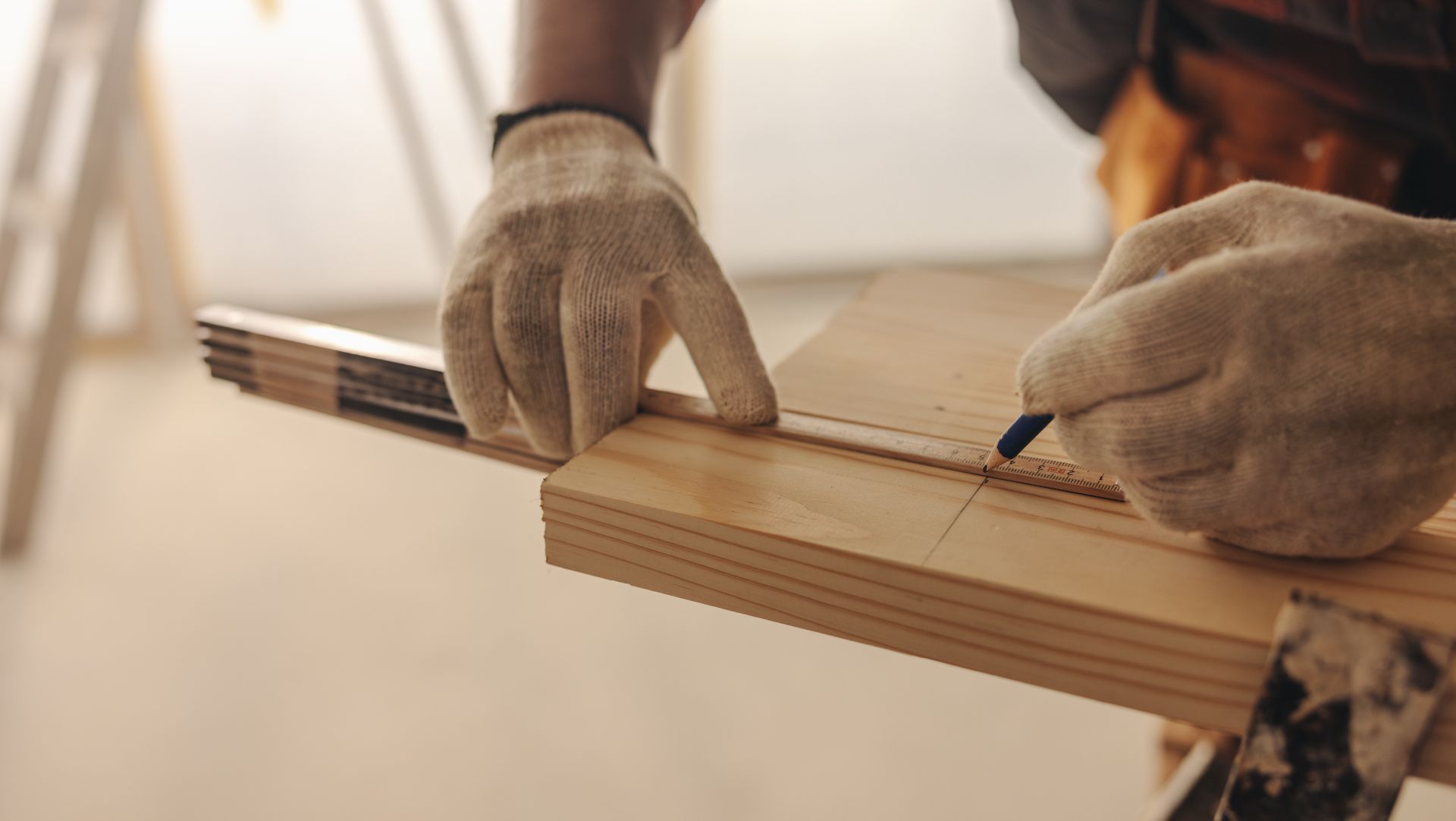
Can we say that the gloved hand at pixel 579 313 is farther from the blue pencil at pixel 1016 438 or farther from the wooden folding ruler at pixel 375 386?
the blue pencil at pixel 1016 438

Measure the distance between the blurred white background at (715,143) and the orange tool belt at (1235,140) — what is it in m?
1.74

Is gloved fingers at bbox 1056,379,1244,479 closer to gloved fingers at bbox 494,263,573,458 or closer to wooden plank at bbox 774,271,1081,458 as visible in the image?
wooden plank at bbox 774,271,1081,458

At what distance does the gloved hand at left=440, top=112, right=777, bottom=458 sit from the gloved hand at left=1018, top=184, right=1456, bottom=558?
29 centimetres

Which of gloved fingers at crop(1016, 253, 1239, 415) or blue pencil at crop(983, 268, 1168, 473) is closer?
gloved fingers at crop(1016, 253, 1239, 415)

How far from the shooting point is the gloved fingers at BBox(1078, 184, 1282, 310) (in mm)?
617

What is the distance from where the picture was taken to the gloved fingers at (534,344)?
2.53 feet

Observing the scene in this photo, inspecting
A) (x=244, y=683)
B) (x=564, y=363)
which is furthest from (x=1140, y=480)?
(x=244, y=683)

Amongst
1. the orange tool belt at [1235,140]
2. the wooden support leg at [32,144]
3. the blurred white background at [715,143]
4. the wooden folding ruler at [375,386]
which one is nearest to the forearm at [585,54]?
the wooden folding ruler at [375,386]

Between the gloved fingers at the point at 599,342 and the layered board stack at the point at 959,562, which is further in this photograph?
the gloved fingers at the point at 599,342

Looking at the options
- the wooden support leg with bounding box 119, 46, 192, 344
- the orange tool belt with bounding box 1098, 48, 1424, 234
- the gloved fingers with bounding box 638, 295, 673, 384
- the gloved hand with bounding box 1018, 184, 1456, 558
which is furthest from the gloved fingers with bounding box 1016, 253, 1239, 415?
the wooden support leg with bounding box 119, 46, 192, 344

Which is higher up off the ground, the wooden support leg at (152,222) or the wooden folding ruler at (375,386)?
the wooden folding ruler at (375,386)

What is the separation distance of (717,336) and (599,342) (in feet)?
0.29

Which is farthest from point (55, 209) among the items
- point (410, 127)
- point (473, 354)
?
point (473, 354)

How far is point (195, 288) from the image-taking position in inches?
112
